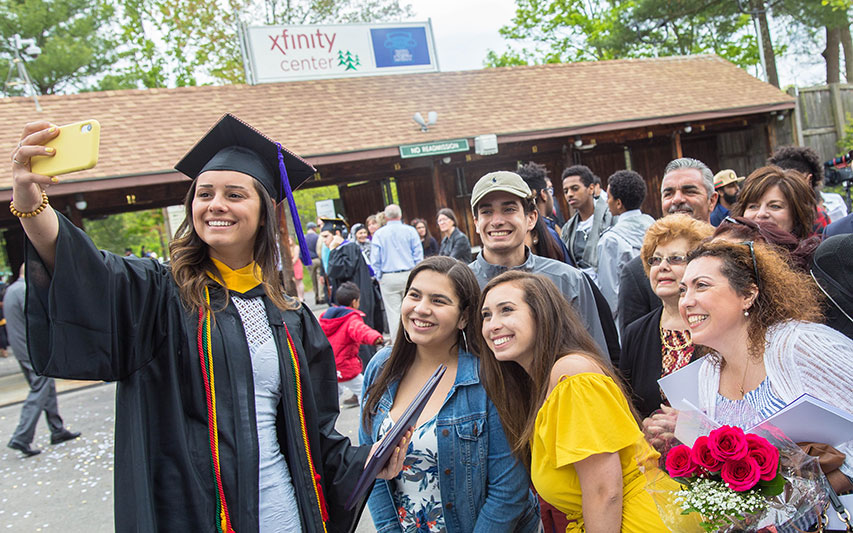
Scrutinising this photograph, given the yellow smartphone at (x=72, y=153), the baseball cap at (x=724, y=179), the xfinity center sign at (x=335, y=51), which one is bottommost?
the baseball cap at (x=724, y=179)

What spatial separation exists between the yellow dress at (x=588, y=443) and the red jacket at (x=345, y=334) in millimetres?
3913

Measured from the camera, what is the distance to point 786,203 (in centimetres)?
331

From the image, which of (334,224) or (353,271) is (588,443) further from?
(334,224)

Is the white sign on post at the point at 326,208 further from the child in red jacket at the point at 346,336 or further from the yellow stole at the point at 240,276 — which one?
the yellow stole at the point at 240,276

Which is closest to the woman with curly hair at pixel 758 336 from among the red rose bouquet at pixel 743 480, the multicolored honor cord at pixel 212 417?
the red rose bouquet at pixel 743 480

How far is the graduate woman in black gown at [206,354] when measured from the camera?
1.63 metres

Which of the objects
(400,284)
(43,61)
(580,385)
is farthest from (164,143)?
(43,61)

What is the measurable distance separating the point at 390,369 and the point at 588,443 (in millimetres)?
948

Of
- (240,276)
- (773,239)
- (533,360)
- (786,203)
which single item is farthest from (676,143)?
(240,276)

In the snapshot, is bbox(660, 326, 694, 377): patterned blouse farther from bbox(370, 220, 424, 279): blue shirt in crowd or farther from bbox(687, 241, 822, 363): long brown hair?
bbox(370, 220, 424, 279): blue shirt in crowd

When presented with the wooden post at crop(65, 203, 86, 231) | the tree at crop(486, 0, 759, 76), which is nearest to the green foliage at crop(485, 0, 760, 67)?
the tree at crop(486, 0, 759, 76)

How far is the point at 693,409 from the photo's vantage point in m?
1.85

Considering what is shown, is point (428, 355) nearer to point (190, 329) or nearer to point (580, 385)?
point (580, 385)

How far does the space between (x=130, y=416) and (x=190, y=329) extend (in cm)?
30
